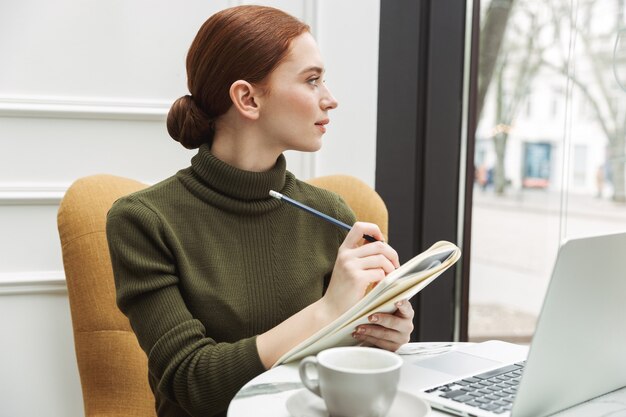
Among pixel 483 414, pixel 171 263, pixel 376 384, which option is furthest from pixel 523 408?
pixel 171 263

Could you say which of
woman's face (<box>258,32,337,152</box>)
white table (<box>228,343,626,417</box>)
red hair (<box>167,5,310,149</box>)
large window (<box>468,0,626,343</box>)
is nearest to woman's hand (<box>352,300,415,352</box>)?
white table (<box>228,343,626,417</box>)

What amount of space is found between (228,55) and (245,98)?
0.08m

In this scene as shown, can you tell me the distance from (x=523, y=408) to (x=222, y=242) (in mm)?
621

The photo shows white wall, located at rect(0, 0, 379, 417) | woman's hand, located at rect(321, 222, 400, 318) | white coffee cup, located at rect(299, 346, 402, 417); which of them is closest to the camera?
white coffee cup, located at rect(299, 346, 402, 417)

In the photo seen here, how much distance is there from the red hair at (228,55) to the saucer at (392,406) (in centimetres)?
62

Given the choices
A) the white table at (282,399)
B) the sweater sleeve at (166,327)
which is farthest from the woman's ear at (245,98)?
the white table at (282,399)

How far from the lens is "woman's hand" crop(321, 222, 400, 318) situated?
0.91 meters

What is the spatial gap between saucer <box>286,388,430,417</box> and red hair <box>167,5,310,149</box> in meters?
0.62

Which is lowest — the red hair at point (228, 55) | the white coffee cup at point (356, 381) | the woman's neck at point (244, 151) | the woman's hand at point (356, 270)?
the white coffee cup at point (356, 381)

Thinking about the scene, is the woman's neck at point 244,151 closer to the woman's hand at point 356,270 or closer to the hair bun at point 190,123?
the hair bun at point 190,123

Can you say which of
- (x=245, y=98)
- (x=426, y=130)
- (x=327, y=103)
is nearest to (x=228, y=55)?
(x=245, y=98)

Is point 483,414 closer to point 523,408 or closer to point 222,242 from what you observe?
point 523,408

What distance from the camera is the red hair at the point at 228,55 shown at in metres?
1.15

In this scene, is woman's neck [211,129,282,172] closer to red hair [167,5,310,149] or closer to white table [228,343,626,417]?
red hair [167,5,310,149]
